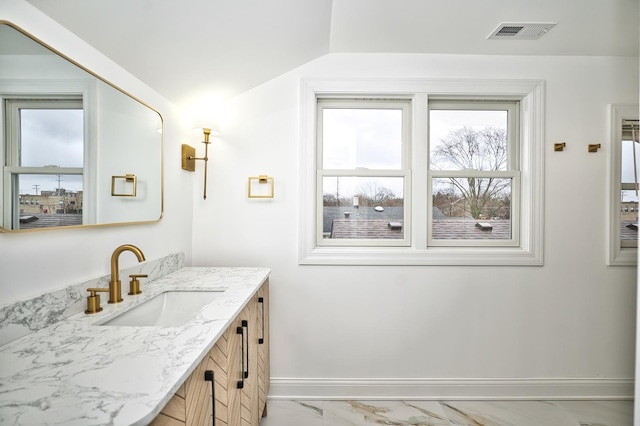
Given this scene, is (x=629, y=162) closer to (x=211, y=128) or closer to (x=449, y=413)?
(x=449, y=413)

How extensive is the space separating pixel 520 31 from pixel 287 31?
4.58 ft

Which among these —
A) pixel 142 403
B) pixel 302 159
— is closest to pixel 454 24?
pixel 302 159

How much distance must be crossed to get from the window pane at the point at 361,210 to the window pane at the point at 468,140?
1.50 ft

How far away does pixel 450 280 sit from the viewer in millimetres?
2160

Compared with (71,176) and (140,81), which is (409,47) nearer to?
(140,81)

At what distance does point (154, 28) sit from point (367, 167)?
1496 millimetres

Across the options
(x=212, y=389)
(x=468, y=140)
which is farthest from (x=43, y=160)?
(x=468, y=140)

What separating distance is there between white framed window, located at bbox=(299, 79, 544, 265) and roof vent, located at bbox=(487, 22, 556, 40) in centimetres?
30

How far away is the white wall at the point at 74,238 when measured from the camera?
980 millimetres

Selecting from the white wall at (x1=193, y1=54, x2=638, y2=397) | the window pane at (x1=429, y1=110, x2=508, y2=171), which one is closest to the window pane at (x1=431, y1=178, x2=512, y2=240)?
the window pane at (x1=429, y1=110, x2=508, y2=171)

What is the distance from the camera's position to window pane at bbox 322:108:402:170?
2.28 metres

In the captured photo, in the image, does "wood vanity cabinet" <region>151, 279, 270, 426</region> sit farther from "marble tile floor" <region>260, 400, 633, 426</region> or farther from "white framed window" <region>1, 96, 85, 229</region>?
"white framed window" <region>1, 96, 85, 229</region>

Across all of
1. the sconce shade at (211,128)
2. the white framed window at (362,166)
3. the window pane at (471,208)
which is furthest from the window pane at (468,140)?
the sconce shade at (211,128)

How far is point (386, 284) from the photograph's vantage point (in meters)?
2.16
